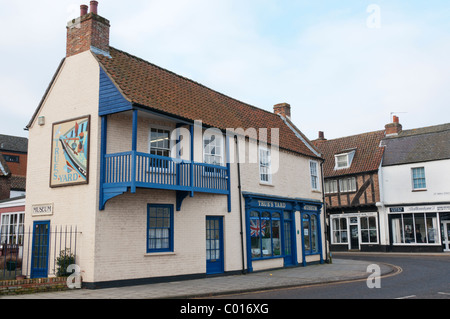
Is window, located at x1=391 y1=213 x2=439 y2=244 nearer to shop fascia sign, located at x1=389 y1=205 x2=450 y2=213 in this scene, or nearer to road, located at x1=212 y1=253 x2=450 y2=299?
shop fascia sign, located at x1=389 y1=205 x2=450 y2=213

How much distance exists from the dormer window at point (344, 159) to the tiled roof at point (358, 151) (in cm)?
26

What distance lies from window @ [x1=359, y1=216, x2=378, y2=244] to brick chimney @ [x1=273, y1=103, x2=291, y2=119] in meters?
12.7

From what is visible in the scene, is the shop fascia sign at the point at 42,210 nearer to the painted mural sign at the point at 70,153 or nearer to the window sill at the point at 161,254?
the painted mural sign at the point at 70,153

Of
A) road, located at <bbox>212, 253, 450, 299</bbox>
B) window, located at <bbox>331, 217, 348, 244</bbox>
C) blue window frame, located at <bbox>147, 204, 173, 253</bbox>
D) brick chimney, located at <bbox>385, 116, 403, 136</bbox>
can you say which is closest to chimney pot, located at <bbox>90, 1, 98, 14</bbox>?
blue window frame, located at <bbox>147, 204, 173, 253</bbox>

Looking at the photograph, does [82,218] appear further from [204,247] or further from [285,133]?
[285,133]

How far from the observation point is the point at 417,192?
3188cm

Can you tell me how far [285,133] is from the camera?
2380 cm

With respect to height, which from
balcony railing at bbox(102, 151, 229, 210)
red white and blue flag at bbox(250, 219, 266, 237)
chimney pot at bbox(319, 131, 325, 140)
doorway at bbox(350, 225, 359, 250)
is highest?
chimney pot at bbox(319, 131, 325, 140)

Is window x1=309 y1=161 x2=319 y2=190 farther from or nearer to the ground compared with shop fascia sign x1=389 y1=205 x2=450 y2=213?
farther from the ground

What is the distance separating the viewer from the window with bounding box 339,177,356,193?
3519 cm

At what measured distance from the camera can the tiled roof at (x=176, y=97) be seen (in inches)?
569

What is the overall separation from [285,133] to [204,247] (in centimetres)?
990

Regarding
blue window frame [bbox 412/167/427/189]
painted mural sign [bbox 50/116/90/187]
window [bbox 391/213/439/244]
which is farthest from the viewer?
blue window frame [bbox 412/167/427/189]
